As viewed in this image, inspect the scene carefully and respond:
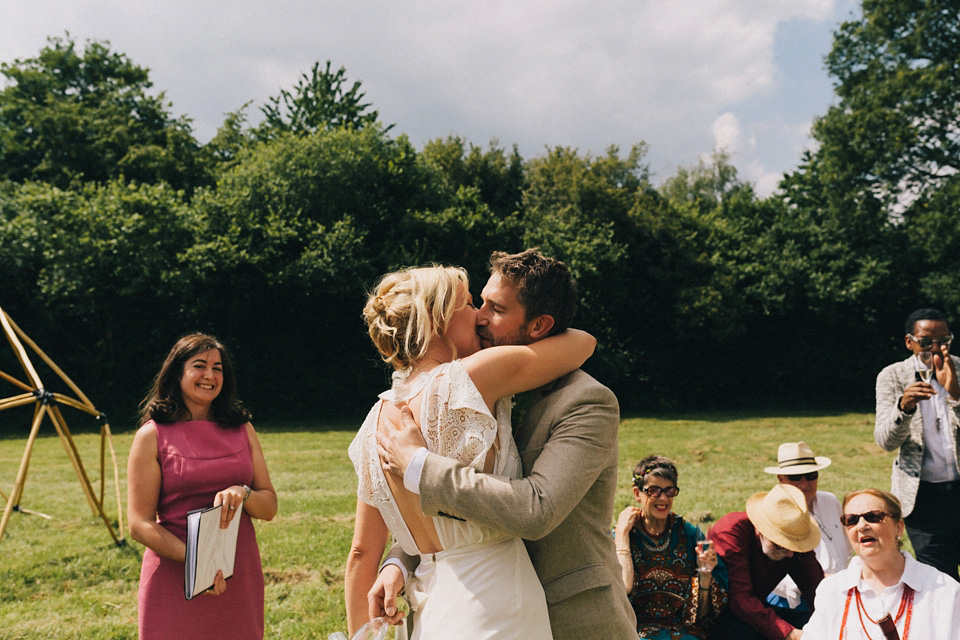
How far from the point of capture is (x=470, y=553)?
82.5 inches

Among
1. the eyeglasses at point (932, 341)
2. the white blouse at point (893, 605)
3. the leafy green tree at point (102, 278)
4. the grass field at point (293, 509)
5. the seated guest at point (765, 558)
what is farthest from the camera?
the leafy green tree at point (102, 278)

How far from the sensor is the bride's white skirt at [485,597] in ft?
6.66

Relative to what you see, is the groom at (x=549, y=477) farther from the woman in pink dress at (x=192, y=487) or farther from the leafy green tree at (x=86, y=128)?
the leafy green tree at (x=86, y=128)

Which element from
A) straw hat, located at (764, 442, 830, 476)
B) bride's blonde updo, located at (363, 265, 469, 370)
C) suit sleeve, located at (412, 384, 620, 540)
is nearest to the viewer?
suit sleeve, located at (412, 384, 620, 540)

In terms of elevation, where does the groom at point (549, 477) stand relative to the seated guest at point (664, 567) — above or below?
above

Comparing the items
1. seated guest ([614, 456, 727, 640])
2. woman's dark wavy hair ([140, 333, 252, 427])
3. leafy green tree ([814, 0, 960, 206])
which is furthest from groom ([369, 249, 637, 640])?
leafy green tree ([814, 0, 960, 206])

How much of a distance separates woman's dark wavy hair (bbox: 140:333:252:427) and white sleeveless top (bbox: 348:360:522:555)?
235 centimetres

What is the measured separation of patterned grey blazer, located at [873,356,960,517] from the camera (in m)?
5.41

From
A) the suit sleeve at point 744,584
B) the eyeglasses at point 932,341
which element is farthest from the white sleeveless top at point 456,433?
the eyeglasses at point 932,341

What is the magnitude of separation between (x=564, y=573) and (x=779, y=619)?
357 centimetres

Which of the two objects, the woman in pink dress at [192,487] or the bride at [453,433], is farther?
the woman in pink dress at [192,487]

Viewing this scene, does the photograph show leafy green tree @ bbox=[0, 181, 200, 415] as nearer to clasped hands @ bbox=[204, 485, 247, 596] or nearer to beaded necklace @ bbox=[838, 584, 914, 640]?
clasped hands @ bbox=[204, 485, 247, 596]

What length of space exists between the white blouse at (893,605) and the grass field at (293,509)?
Answer: 3.70 m

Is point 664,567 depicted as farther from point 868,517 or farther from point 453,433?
point 453,433
